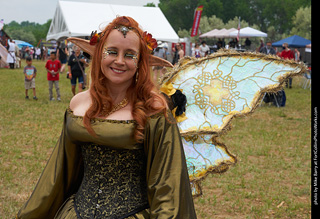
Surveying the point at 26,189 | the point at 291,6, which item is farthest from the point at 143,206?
the point at 291,6

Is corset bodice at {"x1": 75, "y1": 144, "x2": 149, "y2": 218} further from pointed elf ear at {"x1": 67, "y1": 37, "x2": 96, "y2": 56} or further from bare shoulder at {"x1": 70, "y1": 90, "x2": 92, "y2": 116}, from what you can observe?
pointed elf ear at {"x1": 67, "y1": 37, "x2": 96, "y2": 56}

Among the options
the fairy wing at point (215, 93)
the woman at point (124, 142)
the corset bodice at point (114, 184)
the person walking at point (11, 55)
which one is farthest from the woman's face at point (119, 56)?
the person walking at point (11, 55)

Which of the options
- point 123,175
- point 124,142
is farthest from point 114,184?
point 124,142

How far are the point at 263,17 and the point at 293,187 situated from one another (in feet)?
256

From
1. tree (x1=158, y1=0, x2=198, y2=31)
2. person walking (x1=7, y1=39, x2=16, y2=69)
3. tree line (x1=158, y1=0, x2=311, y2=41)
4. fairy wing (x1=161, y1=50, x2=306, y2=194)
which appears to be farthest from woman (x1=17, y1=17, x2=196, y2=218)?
tree (x1=158, y1=0, x2=198, y2=31)

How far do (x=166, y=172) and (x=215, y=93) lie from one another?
1.05 meters

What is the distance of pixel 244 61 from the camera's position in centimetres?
284

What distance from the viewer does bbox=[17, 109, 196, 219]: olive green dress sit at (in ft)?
6.38

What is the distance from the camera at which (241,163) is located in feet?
18.8

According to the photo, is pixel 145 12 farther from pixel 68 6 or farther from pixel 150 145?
pixel 150 145

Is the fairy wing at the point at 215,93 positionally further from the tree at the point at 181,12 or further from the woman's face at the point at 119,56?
the tree at the point at 181,12

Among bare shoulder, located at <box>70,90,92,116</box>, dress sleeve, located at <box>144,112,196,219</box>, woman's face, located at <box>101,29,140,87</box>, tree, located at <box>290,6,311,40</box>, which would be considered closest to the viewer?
dress sleeve, located at <box>144,112,196,219</box>

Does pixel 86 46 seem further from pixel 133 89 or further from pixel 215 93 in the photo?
pixel 215 93

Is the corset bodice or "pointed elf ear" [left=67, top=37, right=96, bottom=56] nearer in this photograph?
the corset bodice
